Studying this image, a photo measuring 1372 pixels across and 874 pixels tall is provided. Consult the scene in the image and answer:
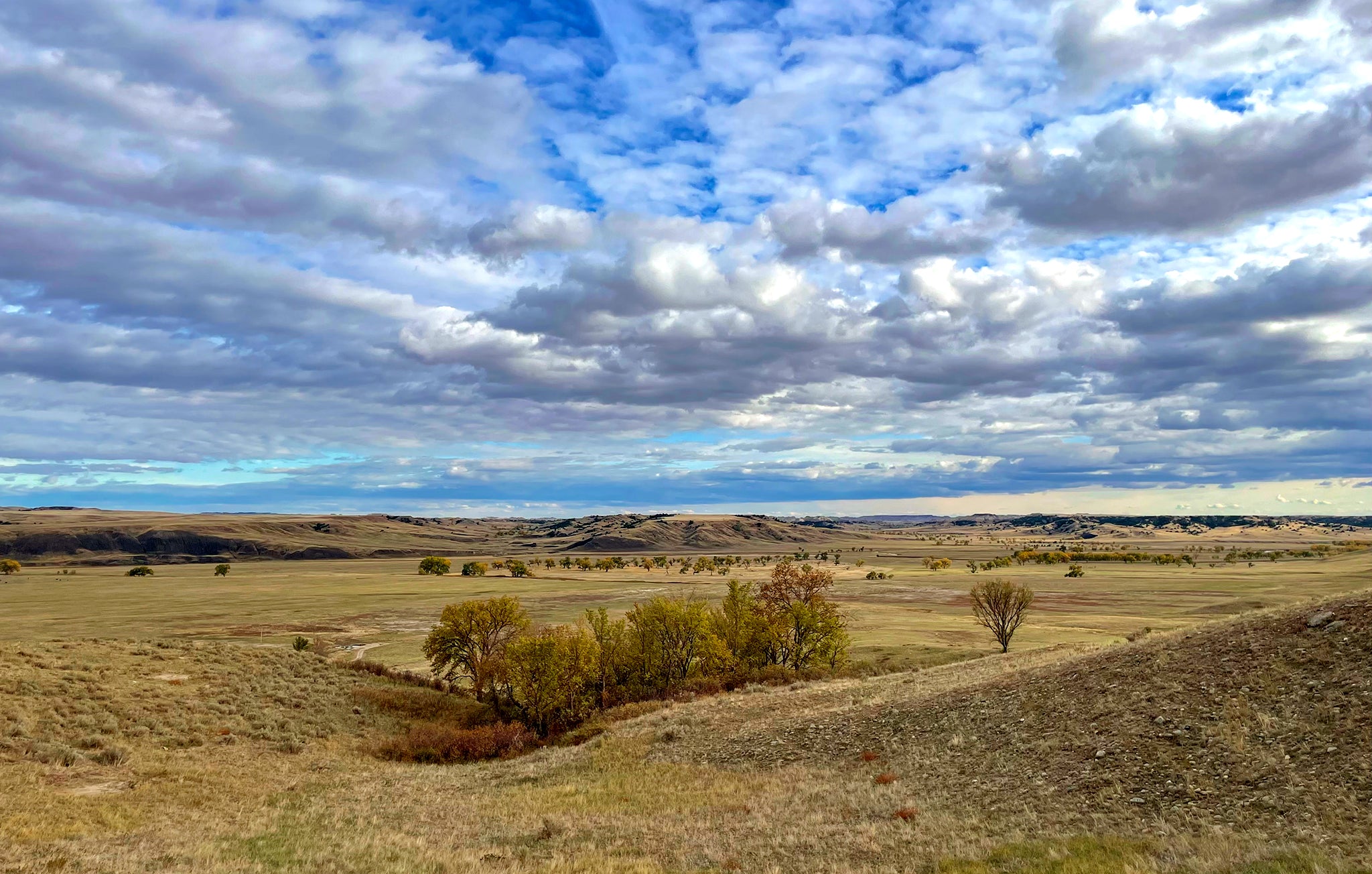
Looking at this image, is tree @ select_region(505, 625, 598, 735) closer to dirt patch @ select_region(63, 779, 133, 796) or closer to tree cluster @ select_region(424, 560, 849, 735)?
tree cluster @ select_region(424, 560, 849, 735)

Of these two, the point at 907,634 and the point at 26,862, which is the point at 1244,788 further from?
the point at 907,634

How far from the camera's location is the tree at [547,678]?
160ft

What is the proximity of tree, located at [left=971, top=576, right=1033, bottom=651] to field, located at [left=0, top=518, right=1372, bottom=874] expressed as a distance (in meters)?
35.3

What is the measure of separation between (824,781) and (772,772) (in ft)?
8.48

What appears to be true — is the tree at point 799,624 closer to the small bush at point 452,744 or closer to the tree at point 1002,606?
the tree at point 1002,606

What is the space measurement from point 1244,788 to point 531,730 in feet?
128

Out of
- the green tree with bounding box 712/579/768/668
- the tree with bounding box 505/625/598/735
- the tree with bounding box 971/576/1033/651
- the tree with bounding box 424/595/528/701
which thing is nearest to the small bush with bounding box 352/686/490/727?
the tree with bounding box 505/625/598/735

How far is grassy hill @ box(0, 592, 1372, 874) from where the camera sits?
16.2 metres

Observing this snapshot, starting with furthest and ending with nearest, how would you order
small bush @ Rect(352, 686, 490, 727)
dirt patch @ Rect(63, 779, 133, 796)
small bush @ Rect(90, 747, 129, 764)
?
small bush @ Rect(352, 686, 490, 727), small bush @ Rect(90, 747, 129, 764), dirt patch @ Rect(63, 779, 133, 796)

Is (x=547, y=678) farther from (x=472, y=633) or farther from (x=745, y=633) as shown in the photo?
(x=745, y=633)

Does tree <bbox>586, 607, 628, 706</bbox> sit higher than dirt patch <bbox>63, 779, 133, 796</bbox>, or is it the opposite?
dirt patch <bbox>63, 779, 133, 796</bbox>

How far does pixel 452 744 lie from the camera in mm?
40969

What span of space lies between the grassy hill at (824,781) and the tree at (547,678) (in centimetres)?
1215

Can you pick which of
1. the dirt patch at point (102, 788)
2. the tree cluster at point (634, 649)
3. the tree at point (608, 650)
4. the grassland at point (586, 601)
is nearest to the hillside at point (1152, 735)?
the tree cluster at point (634, 649)
